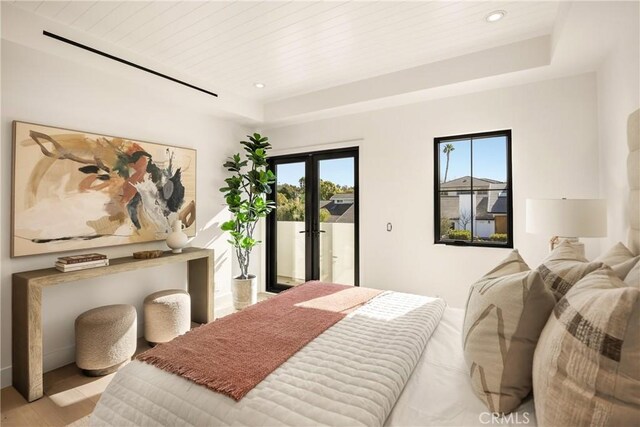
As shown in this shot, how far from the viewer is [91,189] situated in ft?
9.07

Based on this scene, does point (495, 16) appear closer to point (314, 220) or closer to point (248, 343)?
point (248, 343)

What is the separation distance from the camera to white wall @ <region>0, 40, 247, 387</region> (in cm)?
231

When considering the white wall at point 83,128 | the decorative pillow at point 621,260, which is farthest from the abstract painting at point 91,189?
the decorative pillow at point 621,260

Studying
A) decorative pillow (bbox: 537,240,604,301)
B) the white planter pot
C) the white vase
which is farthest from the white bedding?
the white planter pot

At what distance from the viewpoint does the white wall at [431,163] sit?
2725 millimetres

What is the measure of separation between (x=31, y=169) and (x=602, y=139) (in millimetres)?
4511

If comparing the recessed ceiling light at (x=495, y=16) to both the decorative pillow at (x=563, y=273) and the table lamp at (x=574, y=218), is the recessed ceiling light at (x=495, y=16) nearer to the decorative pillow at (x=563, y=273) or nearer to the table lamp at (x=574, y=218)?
the table lamp at (x=574, y=218)

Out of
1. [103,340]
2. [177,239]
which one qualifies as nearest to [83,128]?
[177,239]

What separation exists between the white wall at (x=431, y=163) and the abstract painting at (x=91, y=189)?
1705 millimetres

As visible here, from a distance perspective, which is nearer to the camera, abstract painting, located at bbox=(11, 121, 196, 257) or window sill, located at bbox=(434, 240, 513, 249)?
abstract painting, located at bbox=(11, 121, 196, 257)

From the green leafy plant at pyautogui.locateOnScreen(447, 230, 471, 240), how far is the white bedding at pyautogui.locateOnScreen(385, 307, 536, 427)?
201 centimetres

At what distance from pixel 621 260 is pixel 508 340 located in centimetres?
79

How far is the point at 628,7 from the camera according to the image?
68.1 inches

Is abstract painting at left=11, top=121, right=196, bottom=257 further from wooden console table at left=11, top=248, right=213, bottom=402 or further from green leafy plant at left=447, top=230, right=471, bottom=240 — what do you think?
green leafy plant at left=447, top=230, right=471, bottom=240
